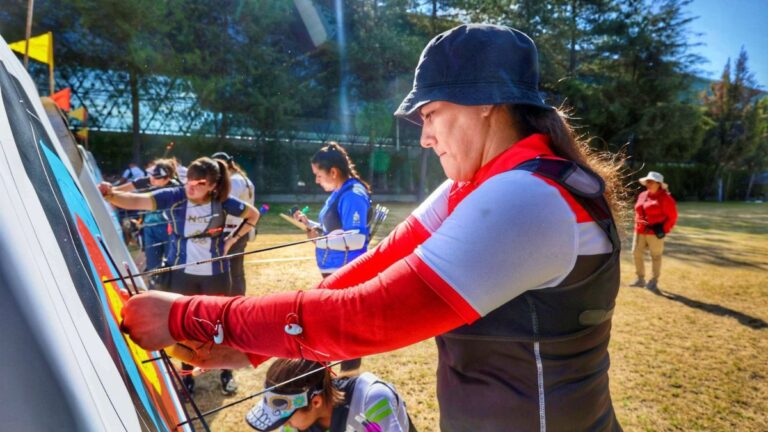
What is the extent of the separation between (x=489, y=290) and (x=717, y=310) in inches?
316

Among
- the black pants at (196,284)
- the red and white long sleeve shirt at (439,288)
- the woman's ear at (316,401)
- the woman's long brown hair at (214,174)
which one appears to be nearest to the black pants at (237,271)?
the black pants at (196,284)

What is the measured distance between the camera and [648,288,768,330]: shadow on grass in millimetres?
6266

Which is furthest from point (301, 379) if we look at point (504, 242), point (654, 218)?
point (654, 218)

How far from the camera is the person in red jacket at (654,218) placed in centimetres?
768

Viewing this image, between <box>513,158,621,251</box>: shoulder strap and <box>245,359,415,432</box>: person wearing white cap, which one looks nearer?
<box>513,158,621,251</box>: shoulder strap

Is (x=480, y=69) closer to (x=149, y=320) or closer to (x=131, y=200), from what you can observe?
(x=149, y=320)

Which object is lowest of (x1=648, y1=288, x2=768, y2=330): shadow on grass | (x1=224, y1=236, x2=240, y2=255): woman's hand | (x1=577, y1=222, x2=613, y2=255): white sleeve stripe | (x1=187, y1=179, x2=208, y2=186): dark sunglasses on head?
(x1=648, y1=288, x2=768, y2=330): shadow on grass

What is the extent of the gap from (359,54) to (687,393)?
21.7m

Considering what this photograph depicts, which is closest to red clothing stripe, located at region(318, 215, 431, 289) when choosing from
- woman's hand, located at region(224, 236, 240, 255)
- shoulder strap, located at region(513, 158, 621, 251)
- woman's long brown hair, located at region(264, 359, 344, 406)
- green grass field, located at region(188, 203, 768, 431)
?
shoulder strap, located at region(513, 158, 621, 251)

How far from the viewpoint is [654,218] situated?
770 cm

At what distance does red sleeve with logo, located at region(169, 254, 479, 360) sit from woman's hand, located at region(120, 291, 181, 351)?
0.07 feet

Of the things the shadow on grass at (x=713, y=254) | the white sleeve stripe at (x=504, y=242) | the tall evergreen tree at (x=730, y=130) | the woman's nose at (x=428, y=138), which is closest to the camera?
the white sleeve stripe at (x=504, y=242)

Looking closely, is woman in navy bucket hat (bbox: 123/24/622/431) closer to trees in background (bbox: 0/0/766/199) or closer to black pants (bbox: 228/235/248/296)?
black pants (bbox: 228/235/248/296)

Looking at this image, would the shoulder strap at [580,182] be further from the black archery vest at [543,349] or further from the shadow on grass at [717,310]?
the shadow on grass at [717,310]
